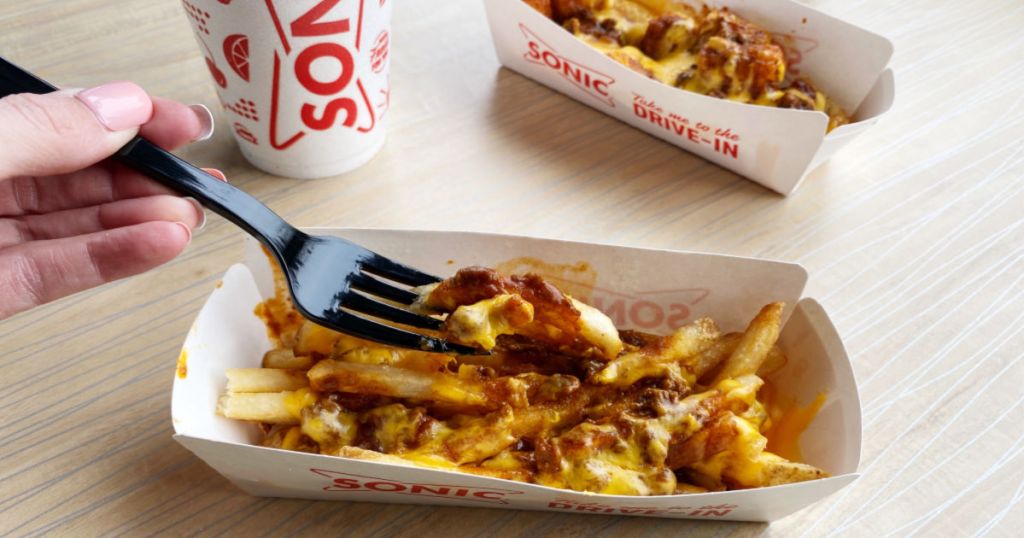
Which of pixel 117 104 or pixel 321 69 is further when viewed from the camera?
pixel 321 69

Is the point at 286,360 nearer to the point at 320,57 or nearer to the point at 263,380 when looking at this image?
the point at 263,380

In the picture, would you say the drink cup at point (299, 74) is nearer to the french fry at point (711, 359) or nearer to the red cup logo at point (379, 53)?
the red cup logo at point (379, 53)

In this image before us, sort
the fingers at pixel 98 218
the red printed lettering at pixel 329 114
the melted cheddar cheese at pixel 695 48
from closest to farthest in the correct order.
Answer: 1. the fingers at pixel 98 218
2. the red printed lettering at pixel 329 114
3. the melted cheddar cheese at pixel 695 48

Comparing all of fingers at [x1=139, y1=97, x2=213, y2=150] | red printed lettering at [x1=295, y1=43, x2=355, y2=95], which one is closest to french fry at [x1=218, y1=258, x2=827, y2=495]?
fingers at [x1=139, y1=97, x2=213, y2=150]

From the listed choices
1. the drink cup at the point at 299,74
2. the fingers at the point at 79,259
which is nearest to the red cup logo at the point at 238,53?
the drink cup at the point at 299,74

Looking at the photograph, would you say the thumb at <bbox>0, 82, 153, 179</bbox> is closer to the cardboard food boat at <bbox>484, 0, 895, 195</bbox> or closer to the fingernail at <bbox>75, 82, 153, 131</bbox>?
the fingernail at <bbox>75, 82, 153, 131</bbox>

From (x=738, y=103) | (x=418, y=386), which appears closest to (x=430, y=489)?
(x=418, y=386)
